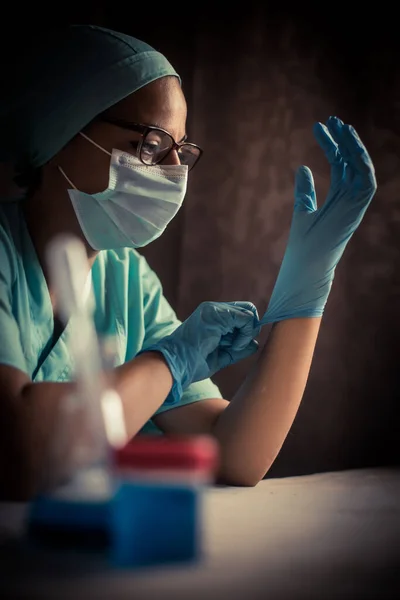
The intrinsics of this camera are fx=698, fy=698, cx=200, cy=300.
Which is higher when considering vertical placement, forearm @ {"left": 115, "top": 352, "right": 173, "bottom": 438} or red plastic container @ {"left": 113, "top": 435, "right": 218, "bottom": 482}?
red plastic container @ {"left": 113, "top": 435, "right": 218, "bottom": 482}

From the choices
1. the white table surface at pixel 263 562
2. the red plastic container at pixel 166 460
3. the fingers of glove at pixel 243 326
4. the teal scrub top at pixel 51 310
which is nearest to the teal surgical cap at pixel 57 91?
the teal scrub top at pixel 51 310

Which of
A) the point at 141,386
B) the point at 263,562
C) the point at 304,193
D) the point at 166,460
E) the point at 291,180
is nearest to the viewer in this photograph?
the point at 166,460

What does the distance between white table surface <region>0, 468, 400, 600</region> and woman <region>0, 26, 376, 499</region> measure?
0.24 meters

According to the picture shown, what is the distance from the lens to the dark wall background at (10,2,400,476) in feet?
5.59

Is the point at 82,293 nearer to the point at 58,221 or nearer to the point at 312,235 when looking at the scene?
the point at 58,221

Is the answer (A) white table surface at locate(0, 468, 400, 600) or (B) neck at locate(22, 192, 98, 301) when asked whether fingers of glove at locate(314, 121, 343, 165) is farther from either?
(A) white table surface at locate(0, 468, 400, 600)

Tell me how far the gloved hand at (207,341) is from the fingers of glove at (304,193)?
230 millimetres

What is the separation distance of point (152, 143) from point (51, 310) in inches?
13.7

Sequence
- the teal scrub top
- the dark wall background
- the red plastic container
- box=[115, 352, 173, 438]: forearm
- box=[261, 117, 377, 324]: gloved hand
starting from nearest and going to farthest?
the red plastic container < box=[115, 352, 173, 438]: forearm < the teal scrub top < box=[261, 117, 377, 324]: gloved hand < the dark wall background

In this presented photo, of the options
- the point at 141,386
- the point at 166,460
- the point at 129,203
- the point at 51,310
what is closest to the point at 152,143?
the point at 129,203

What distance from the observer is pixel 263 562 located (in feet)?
2.44

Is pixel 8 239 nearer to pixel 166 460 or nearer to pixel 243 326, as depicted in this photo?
pixel 243 326

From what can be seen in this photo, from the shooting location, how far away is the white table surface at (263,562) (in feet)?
2.15

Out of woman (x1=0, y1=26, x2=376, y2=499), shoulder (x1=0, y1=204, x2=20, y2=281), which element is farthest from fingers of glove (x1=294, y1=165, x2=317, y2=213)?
shoulder (x1=0, y1=204, x2=20, y2=281)
